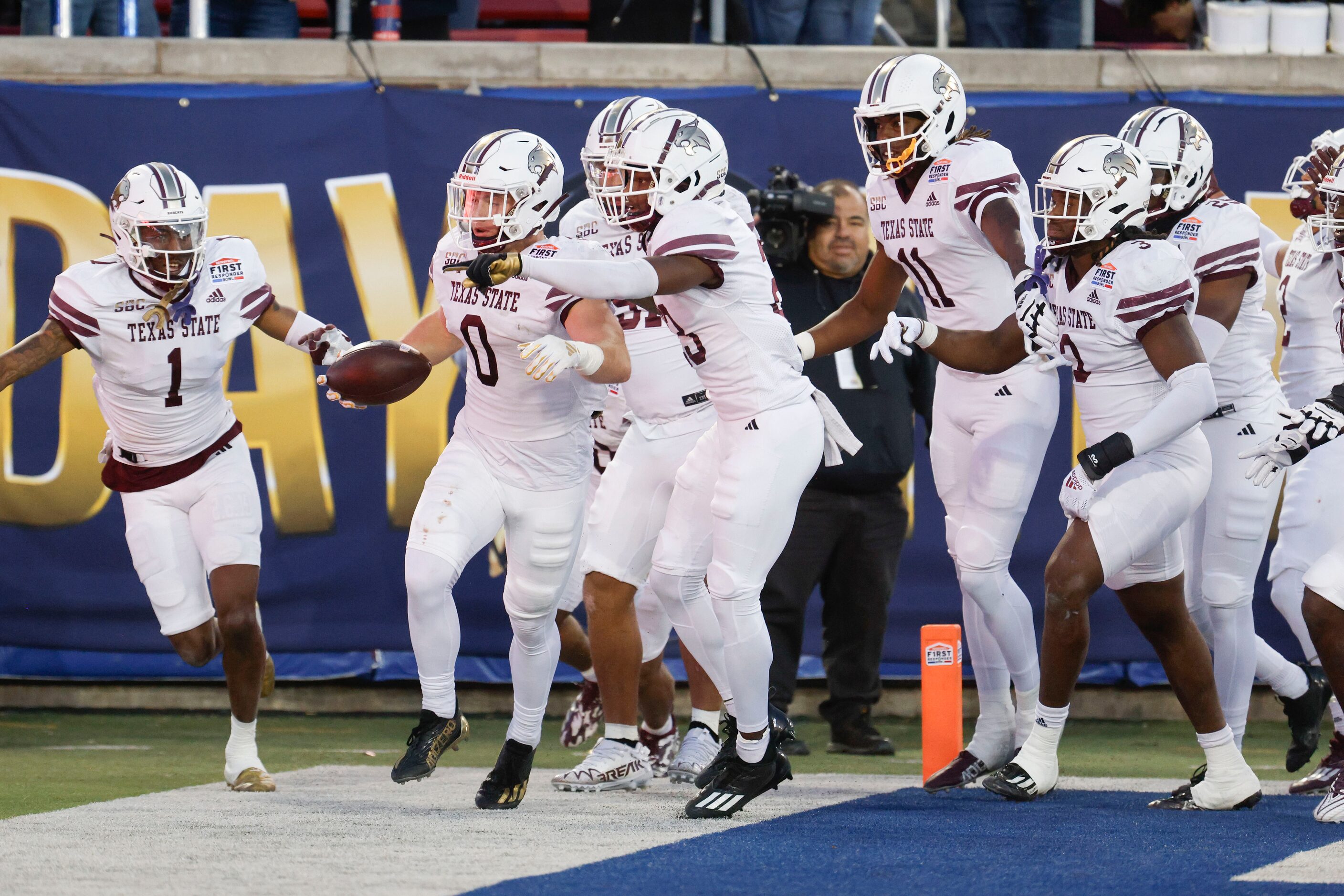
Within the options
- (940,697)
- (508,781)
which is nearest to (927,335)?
(940,697)

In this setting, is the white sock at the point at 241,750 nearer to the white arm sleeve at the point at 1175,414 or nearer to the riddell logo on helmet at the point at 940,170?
the riddell logo on helmet at the point at 940,170

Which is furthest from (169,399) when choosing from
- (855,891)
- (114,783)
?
(855,891)

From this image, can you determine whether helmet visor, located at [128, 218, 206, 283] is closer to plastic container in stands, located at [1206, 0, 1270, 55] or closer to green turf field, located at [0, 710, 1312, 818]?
green turf field, located at [0, 710, 1312, 818]

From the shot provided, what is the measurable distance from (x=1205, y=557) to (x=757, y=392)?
5.29 feet

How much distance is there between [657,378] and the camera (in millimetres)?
5211

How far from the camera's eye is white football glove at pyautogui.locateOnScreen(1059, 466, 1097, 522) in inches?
178

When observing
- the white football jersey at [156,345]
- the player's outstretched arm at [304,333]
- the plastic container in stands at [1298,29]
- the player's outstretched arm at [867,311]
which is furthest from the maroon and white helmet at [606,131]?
the plastic container in stands at [1298,29]

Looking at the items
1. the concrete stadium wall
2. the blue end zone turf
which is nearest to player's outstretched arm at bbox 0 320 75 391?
the blue end zone turf

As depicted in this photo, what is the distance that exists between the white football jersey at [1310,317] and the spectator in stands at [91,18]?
195 inches

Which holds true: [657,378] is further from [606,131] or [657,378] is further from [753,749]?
[753,749]

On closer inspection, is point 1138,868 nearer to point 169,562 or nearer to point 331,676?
point 169,562

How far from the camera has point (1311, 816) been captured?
4.53 metres

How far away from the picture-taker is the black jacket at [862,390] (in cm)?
661

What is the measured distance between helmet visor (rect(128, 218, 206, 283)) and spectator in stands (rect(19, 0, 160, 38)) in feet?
9.38
